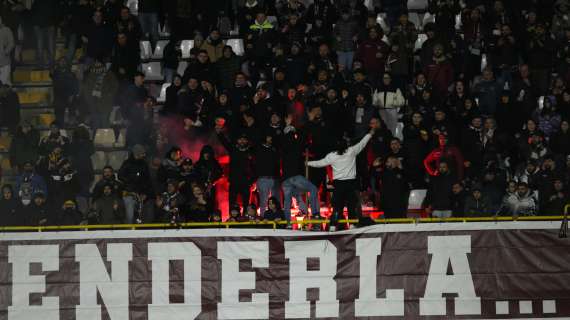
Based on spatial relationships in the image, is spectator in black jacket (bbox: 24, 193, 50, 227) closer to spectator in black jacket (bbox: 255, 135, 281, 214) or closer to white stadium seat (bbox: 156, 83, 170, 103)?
spectator in black jacket (bbox: 255, 135, 281, 214)

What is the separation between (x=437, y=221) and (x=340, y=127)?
12.4 ft

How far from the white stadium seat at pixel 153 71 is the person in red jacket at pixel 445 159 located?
650 cm

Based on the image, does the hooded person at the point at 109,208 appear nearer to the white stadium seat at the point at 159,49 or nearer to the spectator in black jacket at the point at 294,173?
the spectator in black jacket at the point at 294,173

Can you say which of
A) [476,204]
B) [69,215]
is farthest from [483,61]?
[69,215]

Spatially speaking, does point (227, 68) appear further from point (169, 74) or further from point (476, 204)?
point (476, 204)

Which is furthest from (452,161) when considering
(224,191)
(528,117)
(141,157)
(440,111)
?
(141,157)

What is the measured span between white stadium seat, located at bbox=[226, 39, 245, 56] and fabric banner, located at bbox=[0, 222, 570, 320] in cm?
799

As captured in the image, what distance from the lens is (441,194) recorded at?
1822 cm

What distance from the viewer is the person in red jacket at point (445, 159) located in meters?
18.7

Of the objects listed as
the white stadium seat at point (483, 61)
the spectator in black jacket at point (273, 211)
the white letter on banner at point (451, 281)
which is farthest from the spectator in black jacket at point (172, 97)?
the white letter on banner at point (451, 281)

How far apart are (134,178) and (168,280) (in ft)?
11.3

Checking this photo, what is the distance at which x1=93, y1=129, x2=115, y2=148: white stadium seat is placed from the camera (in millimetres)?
21422

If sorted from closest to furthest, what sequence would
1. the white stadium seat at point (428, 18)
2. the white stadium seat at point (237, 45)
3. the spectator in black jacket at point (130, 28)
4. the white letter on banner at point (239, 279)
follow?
1. the white letter on banner at point (239, 279)
2. the spectator in black jacket at point (130, 28)
3. the white stadium seat at point (237, 45)
4. the white stadium seat at point (428, 18)

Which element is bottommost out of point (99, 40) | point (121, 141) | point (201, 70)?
point (121, 141)
